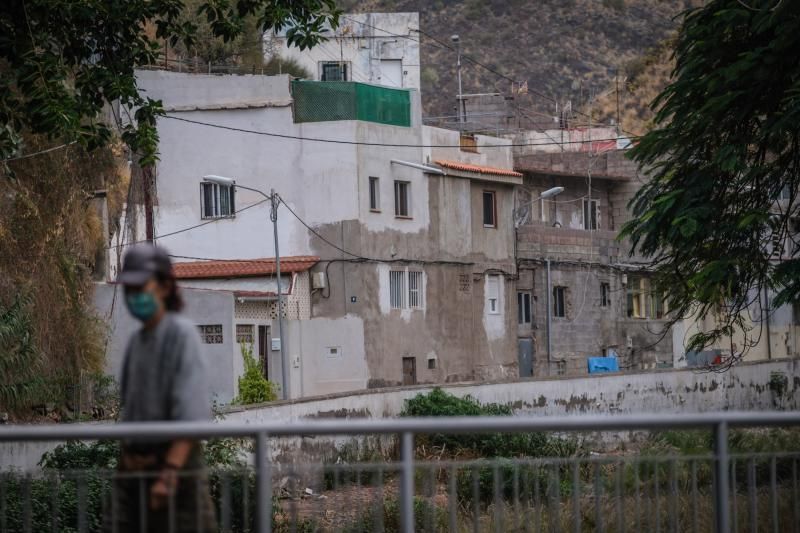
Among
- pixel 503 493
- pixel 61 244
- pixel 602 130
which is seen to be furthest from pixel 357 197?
pixel 503 493

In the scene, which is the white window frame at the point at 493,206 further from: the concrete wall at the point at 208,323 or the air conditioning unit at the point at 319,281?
the concrete wall at the point at 208,323

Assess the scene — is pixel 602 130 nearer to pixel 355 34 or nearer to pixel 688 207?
pixel 355 34

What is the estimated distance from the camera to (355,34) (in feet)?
181

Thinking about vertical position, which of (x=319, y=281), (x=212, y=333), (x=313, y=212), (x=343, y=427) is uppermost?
(x=313, y=212)

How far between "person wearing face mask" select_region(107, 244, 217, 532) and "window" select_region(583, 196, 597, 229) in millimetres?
44976

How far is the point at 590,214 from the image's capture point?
50.7 meters

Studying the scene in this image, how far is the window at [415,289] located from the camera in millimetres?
42641

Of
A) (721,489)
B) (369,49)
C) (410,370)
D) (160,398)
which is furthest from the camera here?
(369,49)

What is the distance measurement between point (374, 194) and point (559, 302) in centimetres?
1000

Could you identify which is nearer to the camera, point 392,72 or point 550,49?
point 392,72

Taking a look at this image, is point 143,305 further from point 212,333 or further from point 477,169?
point 477,169

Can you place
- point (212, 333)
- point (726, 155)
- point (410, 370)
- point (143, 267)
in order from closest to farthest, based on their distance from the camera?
point (143, 267) < point (726, 155) < point (212, 333) < point (410, 370)

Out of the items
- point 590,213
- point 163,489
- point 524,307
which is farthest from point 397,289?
point 163,489

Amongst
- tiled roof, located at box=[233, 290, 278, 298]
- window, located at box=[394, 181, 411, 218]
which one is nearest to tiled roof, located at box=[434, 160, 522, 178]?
window, located at box=[394, 181, 411, 218]
